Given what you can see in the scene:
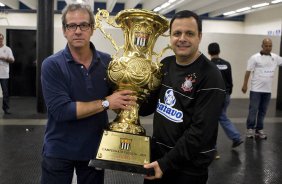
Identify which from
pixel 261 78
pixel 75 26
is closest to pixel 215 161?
pixel 261 78

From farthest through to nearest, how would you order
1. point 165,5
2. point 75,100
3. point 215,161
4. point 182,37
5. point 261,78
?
point 165,5 < point 261,78 < point 215,161 < point 75,100 < point 182,37

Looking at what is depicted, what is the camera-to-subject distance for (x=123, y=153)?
65.0 inches

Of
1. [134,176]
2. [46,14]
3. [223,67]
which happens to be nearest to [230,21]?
[46,14]

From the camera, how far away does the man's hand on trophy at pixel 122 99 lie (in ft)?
5.41

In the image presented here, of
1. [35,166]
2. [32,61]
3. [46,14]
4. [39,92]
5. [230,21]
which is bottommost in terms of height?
[35,166]

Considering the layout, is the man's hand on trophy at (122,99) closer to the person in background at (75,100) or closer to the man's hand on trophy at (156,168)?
the person in background at (75,100)

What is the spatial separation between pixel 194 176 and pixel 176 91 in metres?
0.42

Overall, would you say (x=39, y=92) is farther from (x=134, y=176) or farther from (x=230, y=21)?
(x=230, y=21)

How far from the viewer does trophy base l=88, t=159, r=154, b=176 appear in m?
1.55

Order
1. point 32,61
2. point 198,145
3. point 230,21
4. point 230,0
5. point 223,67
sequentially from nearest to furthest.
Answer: point 198,145 < point 223,67 < point 32,61 < point 230,0 < point 230,21

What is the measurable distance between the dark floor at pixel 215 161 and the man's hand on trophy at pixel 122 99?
5.36 feet

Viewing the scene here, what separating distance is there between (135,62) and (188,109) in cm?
47

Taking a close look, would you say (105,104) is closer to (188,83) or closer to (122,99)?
(122,99)

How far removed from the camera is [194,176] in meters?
1.56
